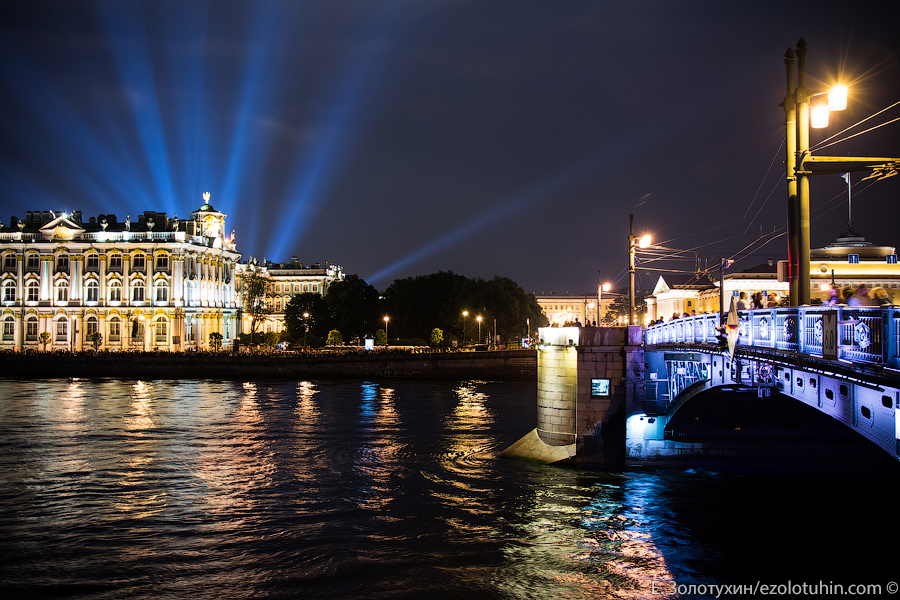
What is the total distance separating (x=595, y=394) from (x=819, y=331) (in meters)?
12.5

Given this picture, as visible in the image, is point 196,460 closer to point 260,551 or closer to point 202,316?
point 260,551

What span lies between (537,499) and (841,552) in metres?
8.13

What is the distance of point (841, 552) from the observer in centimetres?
1714

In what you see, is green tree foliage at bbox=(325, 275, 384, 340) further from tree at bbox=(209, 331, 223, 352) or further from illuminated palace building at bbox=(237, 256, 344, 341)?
illuminated palace building at bbox=(237, 256, 344, 341)

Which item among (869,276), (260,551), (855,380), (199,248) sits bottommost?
(260,551)

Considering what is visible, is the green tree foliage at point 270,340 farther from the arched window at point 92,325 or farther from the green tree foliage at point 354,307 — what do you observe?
the arched window at point 92,325

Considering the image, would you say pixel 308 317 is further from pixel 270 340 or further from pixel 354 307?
pixel 354 307

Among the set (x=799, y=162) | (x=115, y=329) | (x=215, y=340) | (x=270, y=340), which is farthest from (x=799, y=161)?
(x=115, y=329)

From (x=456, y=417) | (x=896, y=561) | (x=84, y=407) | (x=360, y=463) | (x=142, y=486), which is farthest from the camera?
(x=84, y=407)

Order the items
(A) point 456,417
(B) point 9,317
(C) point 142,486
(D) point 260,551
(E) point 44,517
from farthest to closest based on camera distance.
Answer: (B) point 9,317, (A) point 456,417, (C) point 142,486, (E) point 44,517, (D) point 260,551

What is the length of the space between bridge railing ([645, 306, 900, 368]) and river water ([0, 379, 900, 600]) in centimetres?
558

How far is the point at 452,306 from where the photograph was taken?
10381cm

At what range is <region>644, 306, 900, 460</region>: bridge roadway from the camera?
32.3ft

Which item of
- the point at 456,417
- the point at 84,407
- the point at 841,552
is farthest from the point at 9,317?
the point at 841,552
